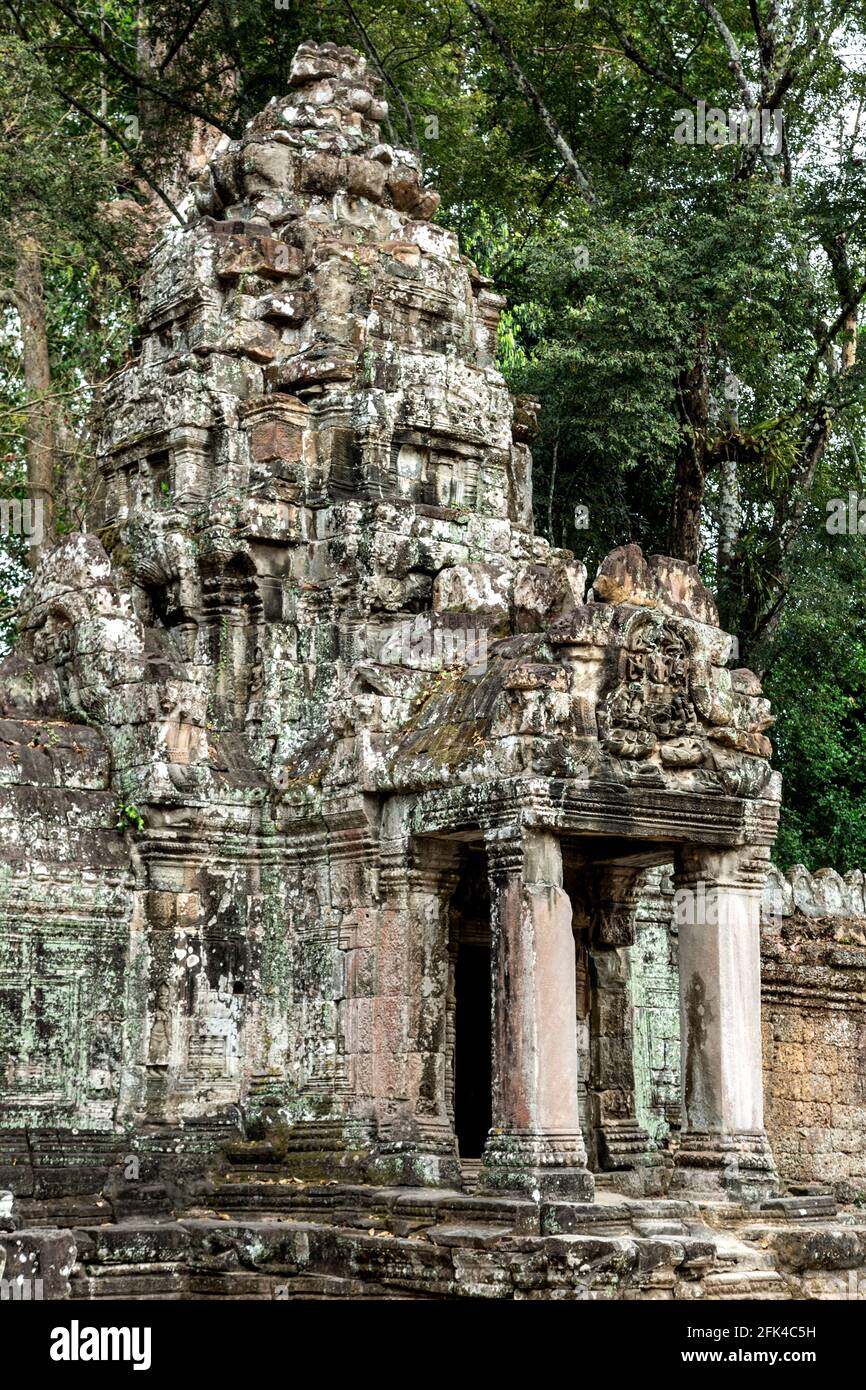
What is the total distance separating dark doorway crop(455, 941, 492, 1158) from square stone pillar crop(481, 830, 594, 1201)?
239 cm

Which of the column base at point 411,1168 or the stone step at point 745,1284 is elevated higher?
the column base at point 411,1168

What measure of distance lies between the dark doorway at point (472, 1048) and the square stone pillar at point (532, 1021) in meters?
2.39

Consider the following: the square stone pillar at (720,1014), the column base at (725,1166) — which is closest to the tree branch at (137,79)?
the square stone pillar at (720,1014)

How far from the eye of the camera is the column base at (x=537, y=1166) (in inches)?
504

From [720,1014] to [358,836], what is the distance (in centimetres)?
285

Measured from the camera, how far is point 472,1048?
16.2 m

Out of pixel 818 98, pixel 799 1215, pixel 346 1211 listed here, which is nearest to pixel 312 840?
pixel 346 1211

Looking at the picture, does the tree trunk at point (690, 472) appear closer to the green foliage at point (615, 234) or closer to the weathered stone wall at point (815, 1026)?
the green foliage at point (615, 234)

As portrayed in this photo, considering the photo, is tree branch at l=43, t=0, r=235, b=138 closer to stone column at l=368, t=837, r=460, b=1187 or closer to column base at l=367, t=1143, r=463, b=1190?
stone column at l=368, t=837, r=460, b=1187

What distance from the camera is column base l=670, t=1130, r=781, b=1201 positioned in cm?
1408

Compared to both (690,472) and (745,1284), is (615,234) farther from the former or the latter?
(745,1284)

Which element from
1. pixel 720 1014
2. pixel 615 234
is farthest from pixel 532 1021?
pixel 615 234

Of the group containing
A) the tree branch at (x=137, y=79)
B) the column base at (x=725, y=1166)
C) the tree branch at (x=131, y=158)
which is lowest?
the column base at (x=725, y=1166)

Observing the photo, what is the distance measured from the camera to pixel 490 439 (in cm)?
1689
